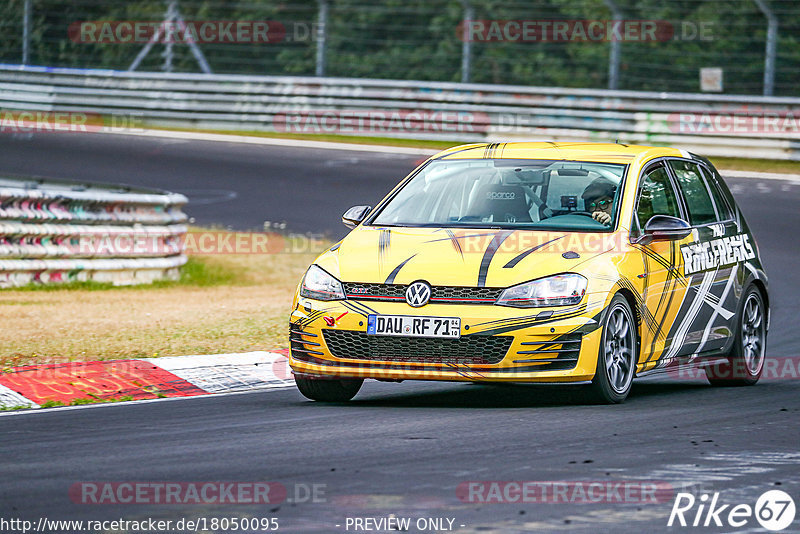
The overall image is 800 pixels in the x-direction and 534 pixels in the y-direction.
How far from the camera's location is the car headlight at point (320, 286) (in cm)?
904

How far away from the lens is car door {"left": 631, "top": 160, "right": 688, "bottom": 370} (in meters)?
9.49

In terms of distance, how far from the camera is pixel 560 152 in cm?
1018

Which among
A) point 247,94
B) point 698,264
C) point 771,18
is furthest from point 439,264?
point 247,94

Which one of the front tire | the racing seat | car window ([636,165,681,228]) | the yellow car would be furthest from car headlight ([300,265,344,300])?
car window ([636,165,681,228])

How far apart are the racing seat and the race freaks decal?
115 cm

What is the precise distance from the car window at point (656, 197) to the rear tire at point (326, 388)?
2.10 m

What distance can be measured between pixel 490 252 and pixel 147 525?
3674 millimetres

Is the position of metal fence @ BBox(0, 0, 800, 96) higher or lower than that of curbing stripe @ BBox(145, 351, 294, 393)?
higher

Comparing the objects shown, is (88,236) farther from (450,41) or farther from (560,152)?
(450,41)

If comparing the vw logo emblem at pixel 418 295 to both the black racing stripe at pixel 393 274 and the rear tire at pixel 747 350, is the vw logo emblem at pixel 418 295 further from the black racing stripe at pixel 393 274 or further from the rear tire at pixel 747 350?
the rear tire at pixel 747 350

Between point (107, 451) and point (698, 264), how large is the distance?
4.50m

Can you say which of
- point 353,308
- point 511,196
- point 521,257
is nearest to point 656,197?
point 511,196

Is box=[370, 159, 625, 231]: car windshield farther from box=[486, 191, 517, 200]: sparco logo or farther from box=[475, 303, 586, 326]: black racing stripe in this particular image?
box=[475, 303, 586, 326]: black racing stripe

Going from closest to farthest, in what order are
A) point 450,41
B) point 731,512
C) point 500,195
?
point 731,512 < point 500,195 < point 450,41
